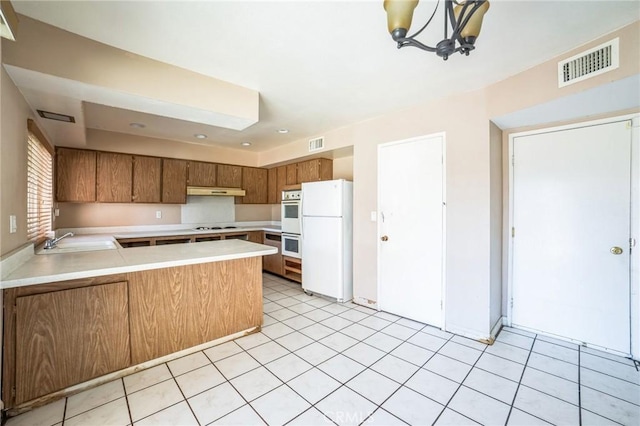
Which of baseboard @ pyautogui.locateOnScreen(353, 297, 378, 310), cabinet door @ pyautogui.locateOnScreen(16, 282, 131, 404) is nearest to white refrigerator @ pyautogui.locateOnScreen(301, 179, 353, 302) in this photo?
baseboard @ pyautogui.locateOnScreen(353, 297, 378, 310)

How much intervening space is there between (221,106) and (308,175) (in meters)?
2.27

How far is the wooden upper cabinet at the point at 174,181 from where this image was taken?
14.5 feet

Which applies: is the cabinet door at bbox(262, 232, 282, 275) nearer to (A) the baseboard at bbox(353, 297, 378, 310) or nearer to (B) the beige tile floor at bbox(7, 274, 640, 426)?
(A) the baseboard at bbox(353, 297, 378, 310)

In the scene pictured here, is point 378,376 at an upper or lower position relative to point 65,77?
lower

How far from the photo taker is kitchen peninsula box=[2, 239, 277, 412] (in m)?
1.66

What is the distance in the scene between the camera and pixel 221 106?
7.87ft

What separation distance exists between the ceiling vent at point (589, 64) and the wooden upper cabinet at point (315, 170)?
2987 millimetres

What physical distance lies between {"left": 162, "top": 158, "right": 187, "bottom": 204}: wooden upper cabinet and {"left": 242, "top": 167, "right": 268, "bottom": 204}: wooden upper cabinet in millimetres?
1109

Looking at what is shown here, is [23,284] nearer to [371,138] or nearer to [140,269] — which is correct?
[140,269]

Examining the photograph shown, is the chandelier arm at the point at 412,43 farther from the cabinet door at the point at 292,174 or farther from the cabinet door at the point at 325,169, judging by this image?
the cabinet door at the point at 292,174

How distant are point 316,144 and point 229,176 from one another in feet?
6.55

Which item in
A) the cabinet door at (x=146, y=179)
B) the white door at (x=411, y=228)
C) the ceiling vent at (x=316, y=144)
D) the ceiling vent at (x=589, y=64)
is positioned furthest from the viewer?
the cabinet door at (x=146, y=179)

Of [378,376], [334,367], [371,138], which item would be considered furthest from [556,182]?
[334,367]

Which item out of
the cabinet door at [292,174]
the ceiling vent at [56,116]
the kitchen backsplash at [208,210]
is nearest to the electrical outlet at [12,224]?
the ceiling vent at [56,116]
